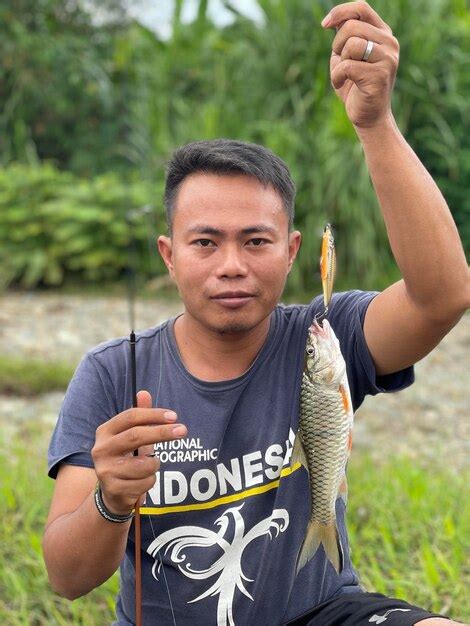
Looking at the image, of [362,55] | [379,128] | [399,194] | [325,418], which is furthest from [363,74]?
[325,418]

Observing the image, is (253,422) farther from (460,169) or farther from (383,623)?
(460,169)

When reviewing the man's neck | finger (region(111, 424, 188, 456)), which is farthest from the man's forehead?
finger (region(111, 424, 188, 456))

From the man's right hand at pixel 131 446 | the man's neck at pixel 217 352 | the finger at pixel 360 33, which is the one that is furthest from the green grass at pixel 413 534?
the finger at pixel 360 33

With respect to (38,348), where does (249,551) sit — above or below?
below

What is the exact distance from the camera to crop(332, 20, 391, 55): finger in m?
1.91

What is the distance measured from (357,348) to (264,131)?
696cm

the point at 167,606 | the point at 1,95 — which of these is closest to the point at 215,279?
the point at 167,606

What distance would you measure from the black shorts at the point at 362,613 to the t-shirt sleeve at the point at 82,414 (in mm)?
646

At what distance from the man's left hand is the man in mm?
77

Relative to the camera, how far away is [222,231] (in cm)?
221

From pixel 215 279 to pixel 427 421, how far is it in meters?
4.01

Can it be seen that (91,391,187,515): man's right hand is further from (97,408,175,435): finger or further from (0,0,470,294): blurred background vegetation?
(0,0,470,294): blurred background vegetation

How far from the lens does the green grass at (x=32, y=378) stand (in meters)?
6.23

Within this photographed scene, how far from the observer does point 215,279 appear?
86.4 inches
